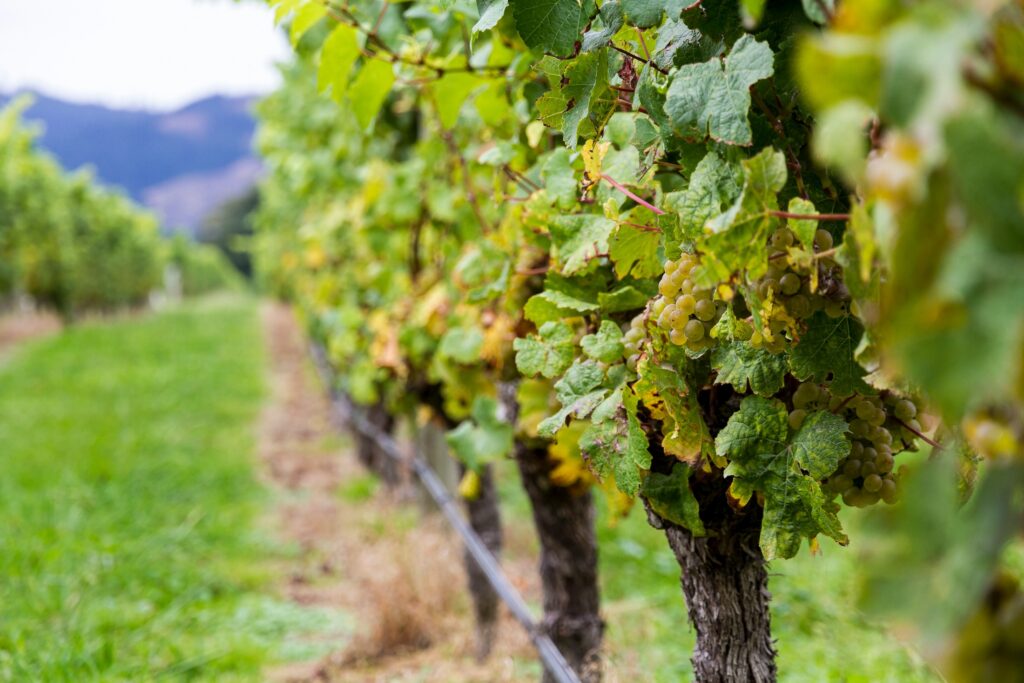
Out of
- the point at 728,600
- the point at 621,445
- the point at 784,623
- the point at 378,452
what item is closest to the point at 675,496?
the point at 621,445

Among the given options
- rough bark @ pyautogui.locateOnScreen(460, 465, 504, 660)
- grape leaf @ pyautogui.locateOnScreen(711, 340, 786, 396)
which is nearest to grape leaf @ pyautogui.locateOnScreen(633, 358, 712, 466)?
grape leaf @ pyautogui.locateOnScreen(711, 340, 786, 396)

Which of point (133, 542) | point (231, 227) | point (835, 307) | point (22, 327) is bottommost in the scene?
point (835, 307)

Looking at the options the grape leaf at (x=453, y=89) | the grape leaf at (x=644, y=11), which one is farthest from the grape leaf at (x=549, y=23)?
the grape leaf at (x=453, y=89)

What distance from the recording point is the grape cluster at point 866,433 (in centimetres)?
124

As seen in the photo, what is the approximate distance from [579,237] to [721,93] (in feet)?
1.68

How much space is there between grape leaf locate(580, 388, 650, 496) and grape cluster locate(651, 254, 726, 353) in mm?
165

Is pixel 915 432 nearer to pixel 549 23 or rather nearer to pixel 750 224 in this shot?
pixel 750 224

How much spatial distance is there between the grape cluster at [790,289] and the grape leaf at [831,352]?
0.02 metres

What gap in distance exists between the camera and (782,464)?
1.25 m

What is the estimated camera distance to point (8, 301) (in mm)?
26875

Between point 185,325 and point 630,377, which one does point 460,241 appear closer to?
point 630,377

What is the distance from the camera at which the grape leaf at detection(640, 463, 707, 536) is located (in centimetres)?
151

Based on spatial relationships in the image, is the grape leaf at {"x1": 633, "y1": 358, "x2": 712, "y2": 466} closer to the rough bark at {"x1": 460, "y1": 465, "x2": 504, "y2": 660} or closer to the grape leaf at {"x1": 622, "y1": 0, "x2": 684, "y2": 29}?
the grape leaf at {"x1": 622, "y1": 0, "x2": 684, "y2": 29}

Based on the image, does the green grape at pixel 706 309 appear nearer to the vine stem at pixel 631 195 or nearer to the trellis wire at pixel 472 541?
the vine stem at pixel 631 195
